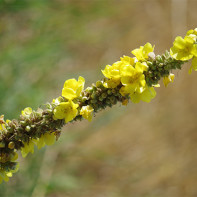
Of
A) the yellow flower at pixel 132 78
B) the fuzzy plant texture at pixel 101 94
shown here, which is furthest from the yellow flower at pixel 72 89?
the yellow flower at pixel 132 78

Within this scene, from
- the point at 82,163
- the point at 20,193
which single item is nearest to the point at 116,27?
the point at 82,163

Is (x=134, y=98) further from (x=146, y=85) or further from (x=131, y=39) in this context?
(x=131, y=39)

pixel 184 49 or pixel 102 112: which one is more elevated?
pixel 102 112

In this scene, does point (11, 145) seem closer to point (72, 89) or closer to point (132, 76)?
point (72, 89)

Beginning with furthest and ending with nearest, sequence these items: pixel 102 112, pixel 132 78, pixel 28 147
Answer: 1. pixel 102 112
2. pixel 28 147
3. pixel 132 78

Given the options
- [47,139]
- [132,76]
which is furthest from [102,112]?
[132,76]

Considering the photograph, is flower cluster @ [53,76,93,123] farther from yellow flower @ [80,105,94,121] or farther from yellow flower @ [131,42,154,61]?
yellow flower @ [131,42,154,61]
